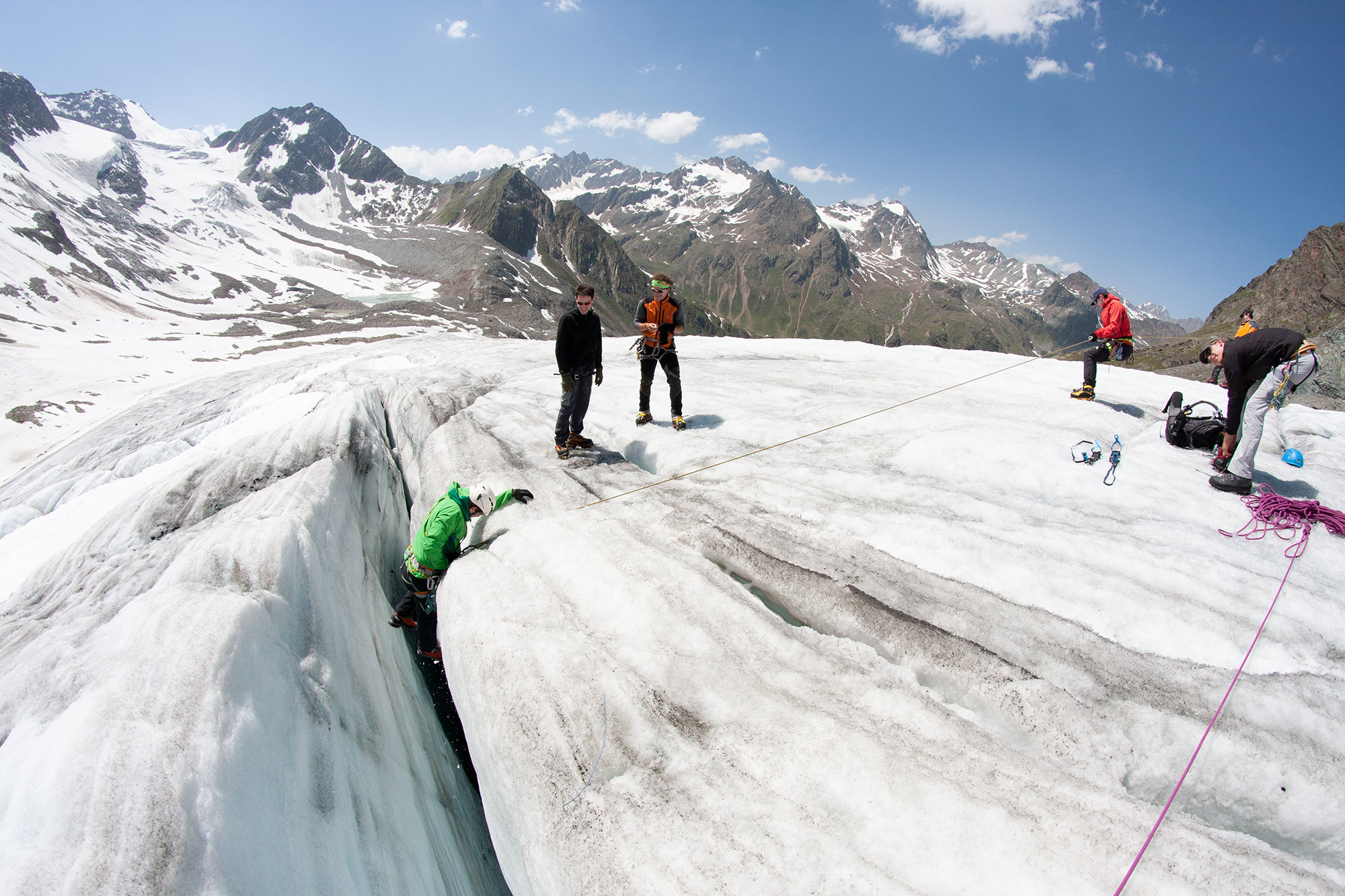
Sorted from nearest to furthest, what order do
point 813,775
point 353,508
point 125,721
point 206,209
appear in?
point 125,721 < point 813,775 < point 353,508 < point 206,209

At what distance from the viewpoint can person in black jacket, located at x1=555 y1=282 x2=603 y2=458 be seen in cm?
937

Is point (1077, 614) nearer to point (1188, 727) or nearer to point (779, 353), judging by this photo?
point (1188, 727)

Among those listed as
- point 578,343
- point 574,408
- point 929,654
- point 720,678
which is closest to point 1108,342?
point 929,654

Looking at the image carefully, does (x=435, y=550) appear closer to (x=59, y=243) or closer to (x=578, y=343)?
(x=578, y=343)

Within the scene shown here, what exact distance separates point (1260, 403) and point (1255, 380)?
0.35 meters

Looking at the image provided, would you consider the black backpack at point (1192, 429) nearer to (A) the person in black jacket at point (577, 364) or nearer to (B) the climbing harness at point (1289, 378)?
(B) the climbing harness at point (1289, 378)

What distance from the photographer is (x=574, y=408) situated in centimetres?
1014

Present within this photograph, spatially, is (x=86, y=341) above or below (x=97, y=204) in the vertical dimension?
below

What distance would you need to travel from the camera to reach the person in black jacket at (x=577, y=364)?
369 inches

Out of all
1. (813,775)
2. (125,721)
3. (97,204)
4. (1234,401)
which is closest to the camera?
(125,721)

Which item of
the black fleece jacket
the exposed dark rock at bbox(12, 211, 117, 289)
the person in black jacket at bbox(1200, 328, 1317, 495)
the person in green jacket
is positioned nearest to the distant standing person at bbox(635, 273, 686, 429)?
the black fleece jacket

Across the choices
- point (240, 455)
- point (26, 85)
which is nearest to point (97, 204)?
point (26, 85)

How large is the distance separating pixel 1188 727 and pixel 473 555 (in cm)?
805

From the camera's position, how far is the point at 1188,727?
434 centimetres
